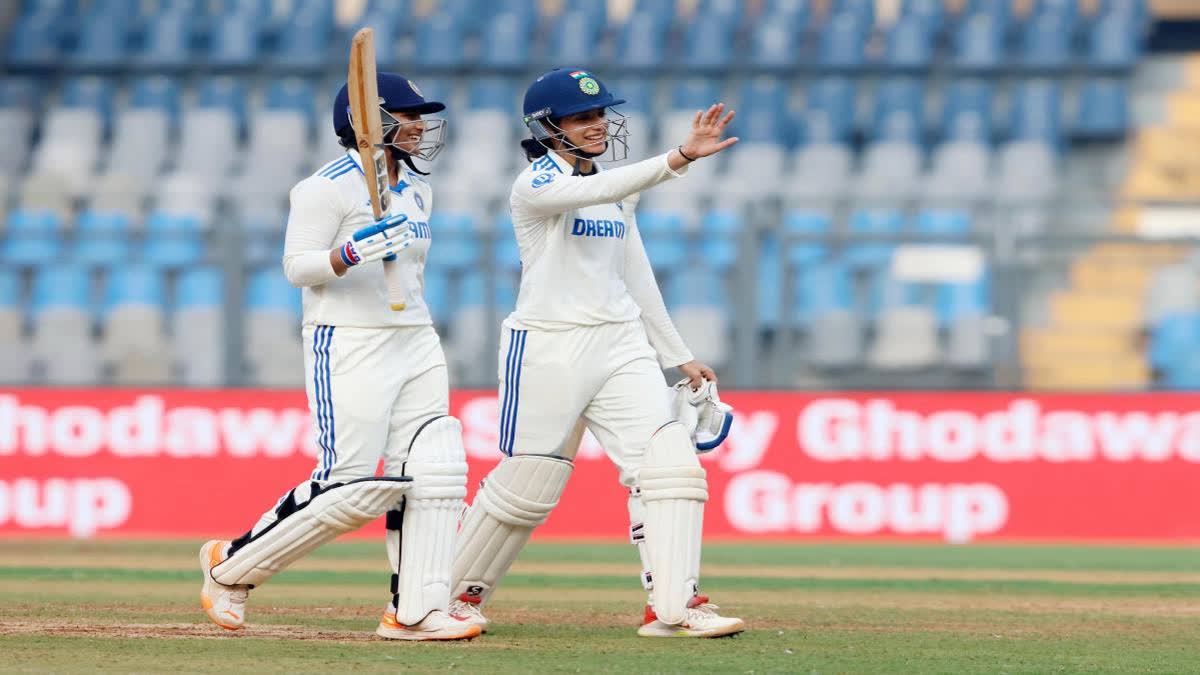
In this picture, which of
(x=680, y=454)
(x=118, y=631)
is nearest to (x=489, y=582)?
(x=680, y=454)

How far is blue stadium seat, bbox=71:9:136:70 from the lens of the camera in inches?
646

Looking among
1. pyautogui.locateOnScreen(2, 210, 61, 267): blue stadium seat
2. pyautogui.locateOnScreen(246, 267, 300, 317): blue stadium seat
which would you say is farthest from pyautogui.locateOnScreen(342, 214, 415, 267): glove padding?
pyautogui.locateOnScreen(2, 210, 61, 267): blue stadium seat

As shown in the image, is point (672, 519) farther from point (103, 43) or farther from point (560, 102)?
point (103, 43)

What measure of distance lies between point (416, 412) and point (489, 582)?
720 millimetres

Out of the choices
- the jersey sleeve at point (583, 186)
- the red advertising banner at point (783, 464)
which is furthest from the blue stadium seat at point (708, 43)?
the jersey sleeve at point (583, 186)

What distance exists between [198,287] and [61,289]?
123cm

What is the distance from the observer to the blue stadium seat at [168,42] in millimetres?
16359

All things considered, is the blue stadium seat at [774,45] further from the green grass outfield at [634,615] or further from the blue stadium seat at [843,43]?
the green grass outfield at [634,615]

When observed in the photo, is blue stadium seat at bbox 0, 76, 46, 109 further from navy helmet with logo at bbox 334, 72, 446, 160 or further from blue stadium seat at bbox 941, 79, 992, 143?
navy helmet with logo at bbox 334, 72, 446, 160

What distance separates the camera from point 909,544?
11.6 m

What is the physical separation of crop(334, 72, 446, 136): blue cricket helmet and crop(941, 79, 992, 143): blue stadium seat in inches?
391

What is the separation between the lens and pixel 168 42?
1648cm

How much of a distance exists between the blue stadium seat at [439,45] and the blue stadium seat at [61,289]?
4.43m

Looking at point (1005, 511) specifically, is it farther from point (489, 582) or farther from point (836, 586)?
point (489, 582)
